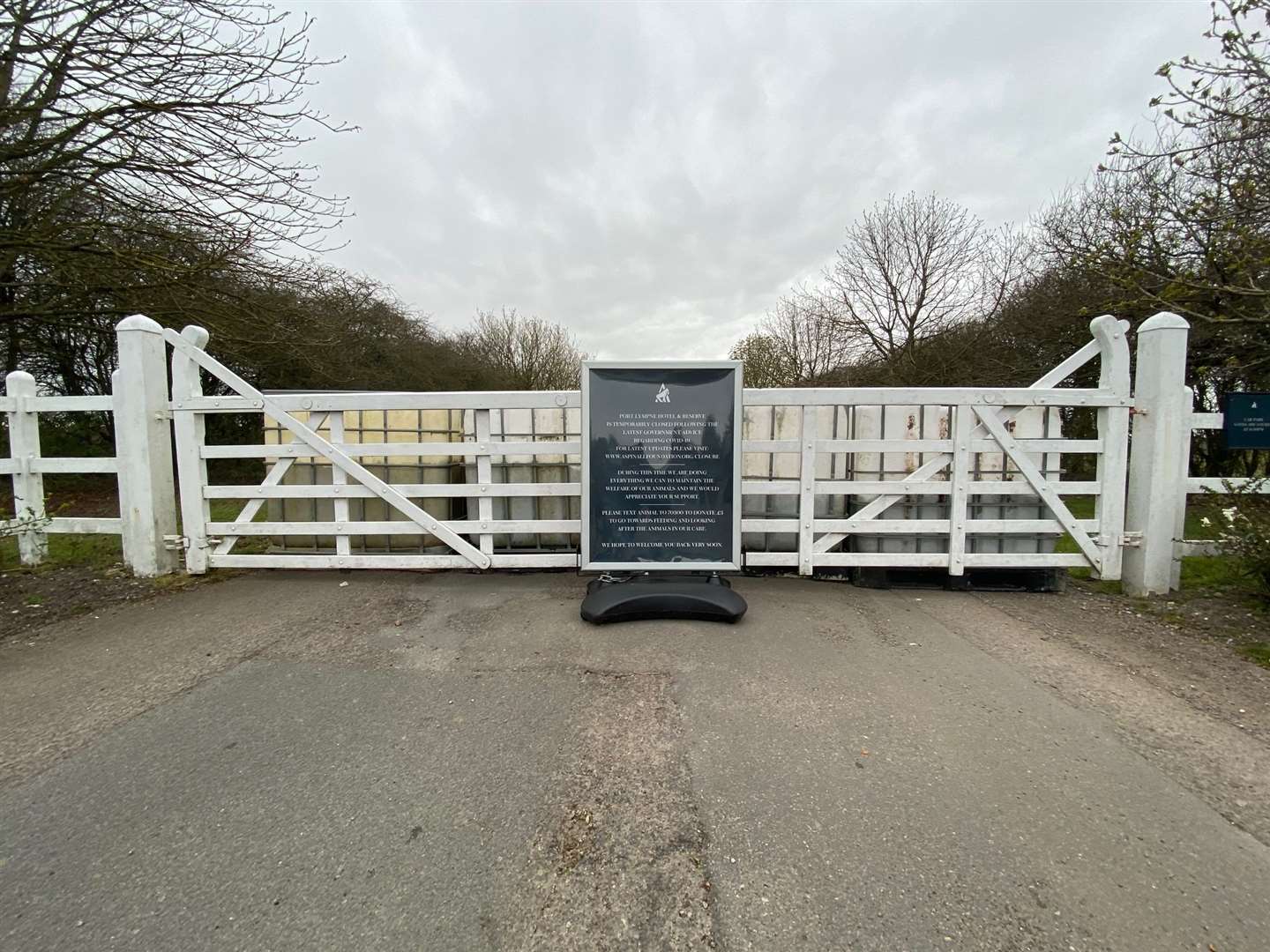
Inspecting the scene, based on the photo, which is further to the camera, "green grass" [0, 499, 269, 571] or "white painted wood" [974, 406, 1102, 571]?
"green grass" [0, 499, 269, 571]

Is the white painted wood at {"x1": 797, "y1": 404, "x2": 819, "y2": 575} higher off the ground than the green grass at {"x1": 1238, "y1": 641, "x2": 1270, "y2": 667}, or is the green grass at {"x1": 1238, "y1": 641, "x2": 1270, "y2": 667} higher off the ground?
the white painted wood at {"x1": 797, "y1": 404, "x2": 819, "y2": 575}

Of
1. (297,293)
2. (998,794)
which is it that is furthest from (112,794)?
(297,293)

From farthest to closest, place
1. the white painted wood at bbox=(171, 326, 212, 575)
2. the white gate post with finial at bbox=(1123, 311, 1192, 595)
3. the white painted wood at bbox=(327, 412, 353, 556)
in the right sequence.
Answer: the white painted wood at bbox=(171, 326, 212, 575) < the white painted wood at bbox=(327, 412, 353, 556) < the white gate post with finial at bbox=(1123, 311, 1192, 595)

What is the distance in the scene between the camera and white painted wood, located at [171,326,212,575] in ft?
16.3

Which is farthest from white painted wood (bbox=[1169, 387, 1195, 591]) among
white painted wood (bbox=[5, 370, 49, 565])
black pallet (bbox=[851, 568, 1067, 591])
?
white painted wood (bbox=[5, 370, 49, 565])

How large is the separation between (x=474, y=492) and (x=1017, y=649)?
4132mm

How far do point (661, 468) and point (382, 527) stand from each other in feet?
8.26

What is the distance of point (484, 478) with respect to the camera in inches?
191

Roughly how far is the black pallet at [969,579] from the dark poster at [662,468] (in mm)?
1462

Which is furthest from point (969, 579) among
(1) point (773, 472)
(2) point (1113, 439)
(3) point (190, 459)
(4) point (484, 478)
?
(3) point (190, 459)

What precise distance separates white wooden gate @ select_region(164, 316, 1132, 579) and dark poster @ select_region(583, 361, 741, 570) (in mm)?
420

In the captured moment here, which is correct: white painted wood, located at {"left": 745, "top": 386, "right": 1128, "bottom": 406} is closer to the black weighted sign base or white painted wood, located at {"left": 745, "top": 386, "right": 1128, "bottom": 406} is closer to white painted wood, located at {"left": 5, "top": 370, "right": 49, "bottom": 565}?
the black weighted sign base

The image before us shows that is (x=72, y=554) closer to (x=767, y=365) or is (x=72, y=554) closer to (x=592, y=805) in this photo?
(x=592, y=805)

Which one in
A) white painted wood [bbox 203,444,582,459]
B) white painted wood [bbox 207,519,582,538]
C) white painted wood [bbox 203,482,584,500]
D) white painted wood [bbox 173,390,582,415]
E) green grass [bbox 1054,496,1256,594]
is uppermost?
white painted wood [bbox 173,390,582,415]
